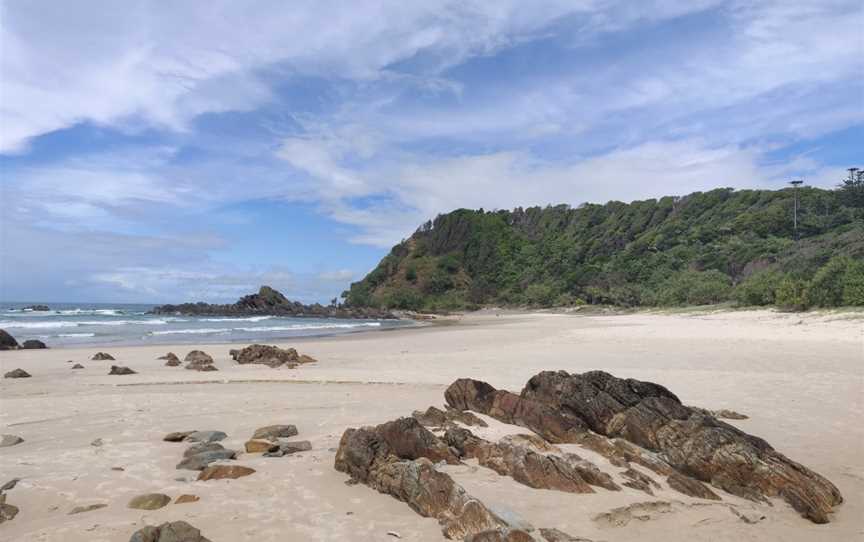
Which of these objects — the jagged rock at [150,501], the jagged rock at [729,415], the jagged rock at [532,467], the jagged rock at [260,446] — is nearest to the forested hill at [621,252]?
the jagged rock at [729,415]

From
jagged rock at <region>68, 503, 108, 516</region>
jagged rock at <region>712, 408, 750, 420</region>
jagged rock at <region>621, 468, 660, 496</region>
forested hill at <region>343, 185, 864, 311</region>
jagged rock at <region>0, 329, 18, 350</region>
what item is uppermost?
forested hill at <region>343, 185, 864, 311</region>

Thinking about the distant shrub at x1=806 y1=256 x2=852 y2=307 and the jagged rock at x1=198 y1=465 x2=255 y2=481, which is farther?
the distant shrub at x1=806 y1=256 x2=852 y2=307

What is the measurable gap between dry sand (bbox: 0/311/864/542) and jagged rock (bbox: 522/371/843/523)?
0.74 ft

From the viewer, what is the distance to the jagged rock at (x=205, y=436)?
25.2 feet

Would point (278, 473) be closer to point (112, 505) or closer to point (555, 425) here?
point (112, 505)

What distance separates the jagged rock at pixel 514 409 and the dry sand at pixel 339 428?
566mm

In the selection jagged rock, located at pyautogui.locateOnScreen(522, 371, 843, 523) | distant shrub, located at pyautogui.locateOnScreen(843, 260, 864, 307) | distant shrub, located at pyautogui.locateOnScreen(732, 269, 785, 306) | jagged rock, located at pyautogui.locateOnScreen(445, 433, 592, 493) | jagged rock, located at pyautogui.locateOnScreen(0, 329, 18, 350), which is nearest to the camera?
jagged rock, located at pyautogui.locateOnScreen(445, 433, 592, 493)

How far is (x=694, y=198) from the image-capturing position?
111375 millimetres

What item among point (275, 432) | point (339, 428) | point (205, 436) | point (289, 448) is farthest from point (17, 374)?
point (289, 448)

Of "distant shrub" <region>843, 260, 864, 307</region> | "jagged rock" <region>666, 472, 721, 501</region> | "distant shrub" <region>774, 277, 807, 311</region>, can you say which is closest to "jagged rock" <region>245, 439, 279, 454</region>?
"jagged rock" <region>666, 472, 721, 501</region>

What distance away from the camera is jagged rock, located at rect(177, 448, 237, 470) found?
6.37 m

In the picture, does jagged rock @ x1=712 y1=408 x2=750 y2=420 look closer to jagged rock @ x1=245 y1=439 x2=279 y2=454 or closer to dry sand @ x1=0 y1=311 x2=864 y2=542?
dry sand @ x1=0 y1=311 x2=864 y2=542

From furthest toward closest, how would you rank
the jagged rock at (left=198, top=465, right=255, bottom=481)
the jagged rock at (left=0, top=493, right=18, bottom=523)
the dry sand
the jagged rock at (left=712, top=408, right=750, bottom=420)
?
1. the jagged rock at (left=712, top=408, right=750, bottom=420)
2. the jagged rock at (left=198, top=465, right=255, bottom=481)
3. the jagged rock at (left=0, top=493, right=18, bottom=523)
4. the dry sand

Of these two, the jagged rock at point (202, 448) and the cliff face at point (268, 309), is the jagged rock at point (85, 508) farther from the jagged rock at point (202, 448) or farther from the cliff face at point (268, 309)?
the cliff face at point (268, 309)
